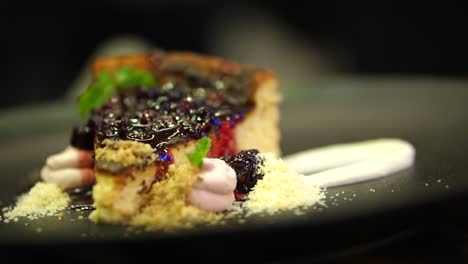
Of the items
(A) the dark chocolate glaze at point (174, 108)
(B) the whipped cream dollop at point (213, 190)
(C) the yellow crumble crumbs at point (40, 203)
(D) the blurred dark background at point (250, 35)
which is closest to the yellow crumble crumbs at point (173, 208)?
(B) the whipped cream dollop at point (213, 190)

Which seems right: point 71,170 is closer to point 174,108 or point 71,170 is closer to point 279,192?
point 174,108

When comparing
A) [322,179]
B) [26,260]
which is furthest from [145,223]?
[322,179]

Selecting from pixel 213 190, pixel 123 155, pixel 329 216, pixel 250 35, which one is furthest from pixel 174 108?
pixel 250 35

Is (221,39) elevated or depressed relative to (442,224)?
elevated

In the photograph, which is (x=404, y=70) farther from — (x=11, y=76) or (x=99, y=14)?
(x=11, y=76)

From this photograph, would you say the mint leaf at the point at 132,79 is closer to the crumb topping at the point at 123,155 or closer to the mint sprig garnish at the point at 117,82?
the mint sprig garnish at the point at 117,82

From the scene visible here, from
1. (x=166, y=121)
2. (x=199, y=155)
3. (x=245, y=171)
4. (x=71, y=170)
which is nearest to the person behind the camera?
(x=199, y=155)

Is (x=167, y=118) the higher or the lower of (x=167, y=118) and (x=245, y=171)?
the higher
